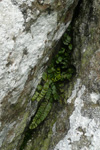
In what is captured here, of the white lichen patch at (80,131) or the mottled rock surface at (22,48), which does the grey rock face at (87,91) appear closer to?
the white lichen patch at (80,131)

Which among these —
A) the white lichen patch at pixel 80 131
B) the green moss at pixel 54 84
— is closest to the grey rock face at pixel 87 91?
the white lichen patch at pixel 80 131

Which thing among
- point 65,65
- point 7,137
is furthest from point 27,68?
point 7,137

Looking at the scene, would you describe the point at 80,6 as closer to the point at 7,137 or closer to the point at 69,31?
the point at 69,31

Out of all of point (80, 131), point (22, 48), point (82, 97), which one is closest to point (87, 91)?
point (82, 97)

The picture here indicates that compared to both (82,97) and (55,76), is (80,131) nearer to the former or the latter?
(82,97)

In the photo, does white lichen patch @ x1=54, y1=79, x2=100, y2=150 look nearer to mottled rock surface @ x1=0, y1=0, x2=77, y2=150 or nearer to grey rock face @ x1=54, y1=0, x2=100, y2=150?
grey rock face @ x1=54, y1=0, x2=100, y2=150

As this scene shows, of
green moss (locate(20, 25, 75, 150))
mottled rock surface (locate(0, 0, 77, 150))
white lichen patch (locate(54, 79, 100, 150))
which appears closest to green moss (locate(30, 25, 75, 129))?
green moss (locate(20, 25, 75, 150))
